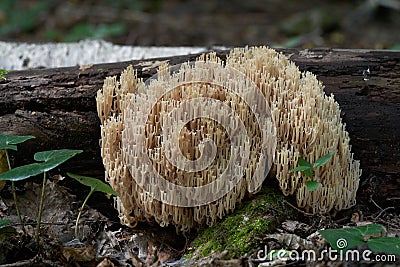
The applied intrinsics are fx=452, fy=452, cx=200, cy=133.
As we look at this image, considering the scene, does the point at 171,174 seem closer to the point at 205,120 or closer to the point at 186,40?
the point at 205,120

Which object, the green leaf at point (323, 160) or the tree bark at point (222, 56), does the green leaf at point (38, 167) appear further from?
the green leaf at point (323, 160)

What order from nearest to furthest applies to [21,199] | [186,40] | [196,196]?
[196,196] → [21,199] → [186,40]

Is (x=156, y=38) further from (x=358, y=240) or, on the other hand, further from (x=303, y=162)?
(x=358, y=240)

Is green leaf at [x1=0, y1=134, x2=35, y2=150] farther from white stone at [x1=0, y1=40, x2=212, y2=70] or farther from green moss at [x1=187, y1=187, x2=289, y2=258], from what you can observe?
white stone at [x1=0, y1=40, x2=212, y2=70]

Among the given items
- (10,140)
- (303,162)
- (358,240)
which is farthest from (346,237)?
(10,140)

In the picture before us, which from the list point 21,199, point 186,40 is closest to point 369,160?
point 21,199

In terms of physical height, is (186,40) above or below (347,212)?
above

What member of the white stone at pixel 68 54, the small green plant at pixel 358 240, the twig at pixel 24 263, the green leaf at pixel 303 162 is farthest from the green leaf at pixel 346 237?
the white stone at pixel 68 54
